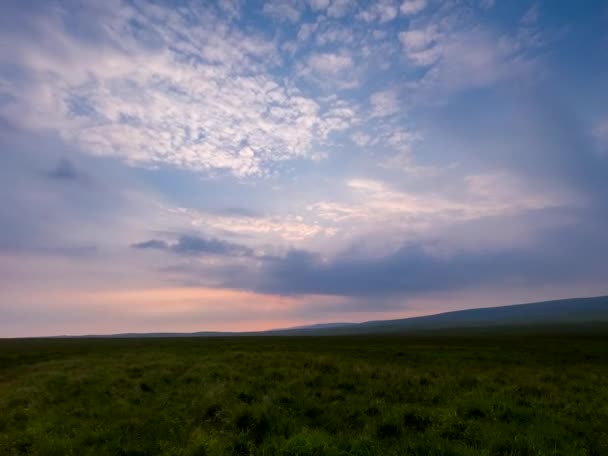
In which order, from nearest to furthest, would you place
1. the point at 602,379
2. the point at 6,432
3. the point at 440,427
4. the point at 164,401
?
1. the point at 440,427
2. the point at 6,432
3. the point at 164,401
4. the point at 602,379

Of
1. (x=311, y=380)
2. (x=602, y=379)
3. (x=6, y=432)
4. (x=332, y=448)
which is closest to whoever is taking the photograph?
(x=332, y=448)

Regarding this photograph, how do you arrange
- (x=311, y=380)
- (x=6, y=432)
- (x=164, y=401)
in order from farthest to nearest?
(x=311, y=380)
(x=164, y=401)
(x=6, y=432)

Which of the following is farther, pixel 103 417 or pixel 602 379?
pixel 602 379

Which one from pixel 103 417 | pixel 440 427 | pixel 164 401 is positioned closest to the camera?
pixel 440 427

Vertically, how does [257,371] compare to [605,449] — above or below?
above

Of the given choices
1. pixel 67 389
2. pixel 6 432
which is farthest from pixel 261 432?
pixel 67 389

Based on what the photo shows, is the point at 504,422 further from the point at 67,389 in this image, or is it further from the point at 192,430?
the point at 67,389

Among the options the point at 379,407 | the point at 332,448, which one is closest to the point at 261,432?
the point at 332,448

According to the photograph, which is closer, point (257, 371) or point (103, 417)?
point (103, 417)

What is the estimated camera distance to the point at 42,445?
430 inches

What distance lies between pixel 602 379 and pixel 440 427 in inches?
542

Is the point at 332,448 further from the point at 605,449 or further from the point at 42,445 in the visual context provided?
the point at 42,445

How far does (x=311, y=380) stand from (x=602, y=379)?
13.8 meters

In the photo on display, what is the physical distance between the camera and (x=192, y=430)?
11.4m
